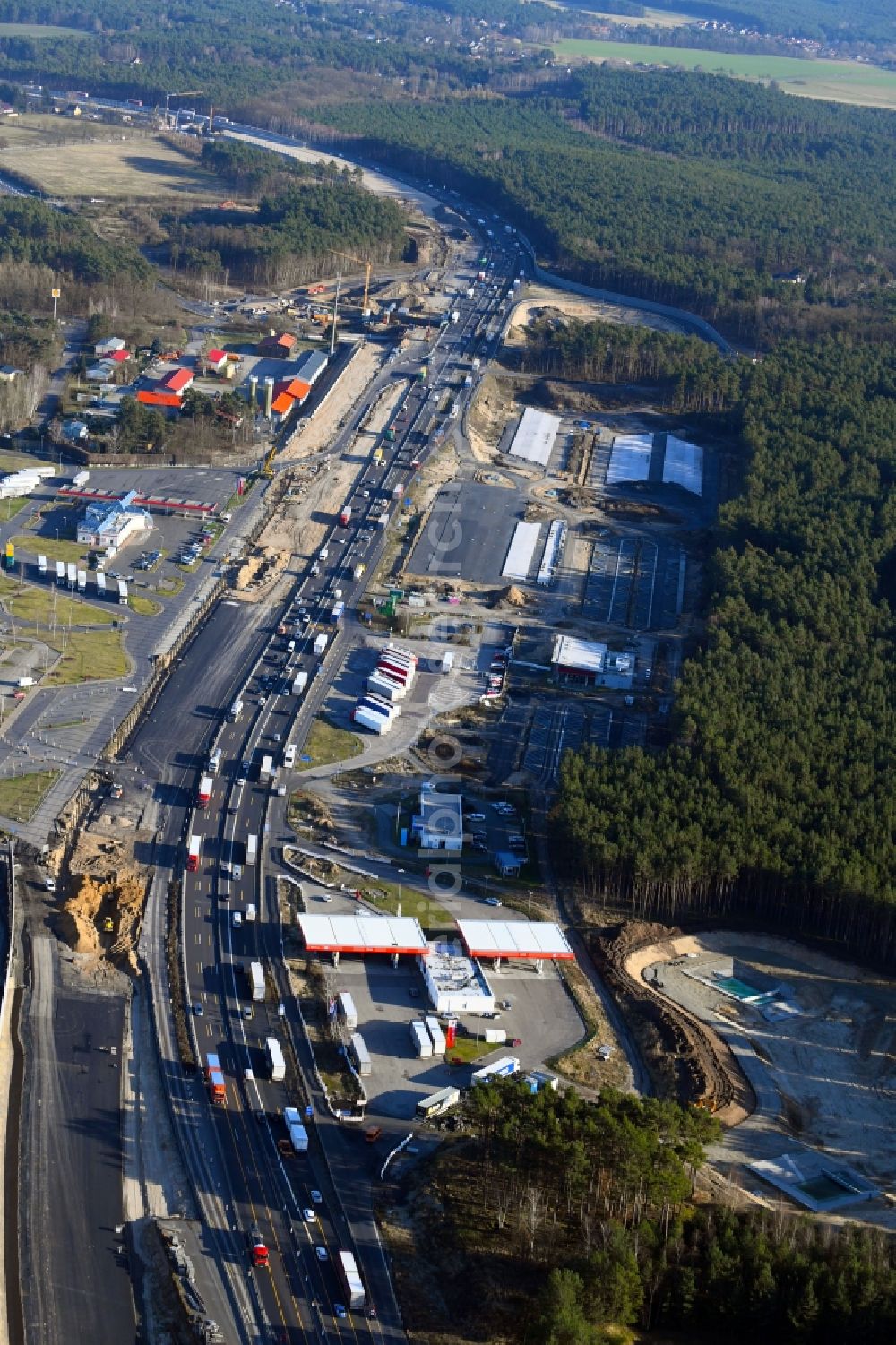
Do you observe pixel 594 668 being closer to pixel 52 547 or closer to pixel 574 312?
pixel 52 547

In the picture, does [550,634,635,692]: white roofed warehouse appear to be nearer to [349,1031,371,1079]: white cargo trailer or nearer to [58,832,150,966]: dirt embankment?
[58,832,150,966]: dirt embankment

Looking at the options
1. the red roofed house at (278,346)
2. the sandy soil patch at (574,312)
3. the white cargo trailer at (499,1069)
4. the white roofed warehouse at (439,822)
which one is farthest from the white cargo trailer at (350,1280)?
the sandy soil patch at (574,312)

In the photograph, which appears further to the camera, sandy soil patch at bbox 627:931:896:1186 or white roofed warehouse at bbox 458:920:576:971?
white roofed warehouse at bbox 458:920:576:971

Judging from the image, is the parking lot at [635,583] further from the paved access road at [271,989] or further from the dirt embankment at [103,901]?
the dirt embankment at [103,901]

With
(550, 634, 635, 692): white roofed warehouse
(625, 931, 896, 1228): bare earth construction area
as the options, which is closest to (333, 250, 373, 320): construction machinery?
(550, 634, 635, 692): white roofed warehouse

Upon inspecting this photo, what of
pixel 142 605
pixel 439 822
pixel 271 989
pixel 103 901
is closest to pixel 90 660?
pixel 142 605
